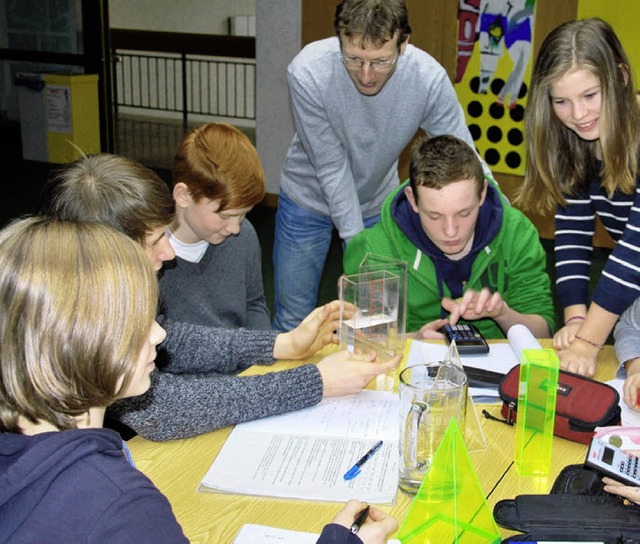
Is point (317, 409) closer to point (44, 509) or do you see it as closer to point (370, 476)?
point (370, 476)

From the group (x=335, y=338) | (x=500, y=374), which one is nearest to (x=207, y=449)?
(x=335, y=338)

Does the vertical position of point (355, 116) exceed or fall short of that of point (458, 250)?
it exceeds it

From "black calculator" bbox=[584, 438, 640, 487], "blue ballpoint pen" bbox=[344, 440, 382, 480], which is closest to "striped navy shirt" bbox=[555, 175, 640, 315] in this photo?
"black calculator" bbox=[584, 438, 640, 487]

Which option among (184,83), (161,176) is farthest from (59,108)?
(184,83)

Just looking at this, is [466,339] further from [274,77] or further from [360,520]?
[274,77]

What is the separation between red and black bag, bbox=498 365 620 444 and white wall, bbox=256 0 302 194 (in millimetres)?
3756

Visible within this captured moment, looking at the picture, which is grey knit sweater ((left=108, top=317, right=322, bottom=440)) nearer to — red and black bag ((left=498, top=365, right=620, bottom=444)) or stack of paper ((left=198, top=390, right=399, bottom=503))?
stack of paper ((left=198, top=390, right=399, bottom=503))

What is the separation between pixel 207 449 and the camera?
1475 mm

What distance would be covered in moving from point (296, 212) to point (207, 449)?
136 cm

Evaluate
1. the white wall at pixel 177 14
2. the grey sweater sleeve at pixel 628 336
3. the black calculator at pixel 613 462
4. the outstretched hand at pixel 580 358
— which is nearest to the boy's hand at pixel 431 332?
the outstretched hand at pixel 580 358

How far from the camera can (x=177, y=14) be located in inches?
415

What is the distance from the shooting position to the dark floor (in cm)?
434

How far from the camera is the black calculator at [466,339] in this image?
182 centimetres

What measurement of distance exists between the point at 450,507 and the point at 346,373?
1.60ft
